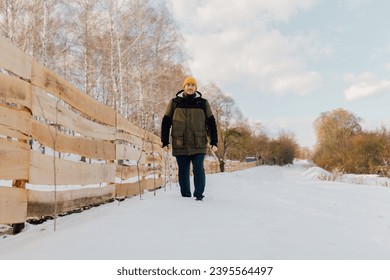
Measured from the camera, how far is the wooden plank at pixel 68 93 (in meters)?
2.94

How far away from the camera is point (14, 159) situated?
8.36ft

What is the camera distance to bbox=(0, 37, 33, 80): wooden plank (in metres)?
2.47

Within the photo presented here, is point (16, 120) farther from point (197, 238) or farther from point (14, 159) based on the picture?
point (197, 238)

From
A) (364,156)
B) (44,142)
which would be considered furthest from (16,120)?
(364,156)

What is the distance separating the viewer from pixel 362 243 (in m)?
2.34

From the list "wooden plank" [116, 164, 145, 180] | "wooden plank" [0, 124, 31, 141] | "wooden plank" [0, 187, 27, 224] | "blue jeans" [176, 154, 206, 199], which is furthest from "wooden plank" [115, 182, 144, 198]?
"wooden plank" [0, 124, 31, 141]

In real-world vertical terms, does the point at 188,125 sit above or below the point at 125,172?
above

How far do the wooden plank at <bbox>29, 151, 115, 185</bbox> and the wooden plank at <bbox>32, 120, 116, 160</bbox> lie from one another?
13cm

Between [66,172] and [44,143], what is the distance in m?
0.48

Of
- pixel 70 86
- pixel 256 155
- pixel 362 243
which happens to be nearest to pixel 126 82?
pixel 70 86

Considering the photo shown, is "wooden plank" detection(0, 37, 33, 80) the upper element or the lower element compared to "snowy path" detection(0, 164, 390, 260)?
upper

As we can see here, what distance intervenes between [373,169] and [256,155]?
3190cm

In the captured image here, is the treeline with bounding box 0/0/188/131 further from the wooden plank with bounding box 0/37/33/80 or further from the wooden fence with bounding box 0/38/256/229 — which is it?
the wooden plank with bounding box 0/37/33/80
